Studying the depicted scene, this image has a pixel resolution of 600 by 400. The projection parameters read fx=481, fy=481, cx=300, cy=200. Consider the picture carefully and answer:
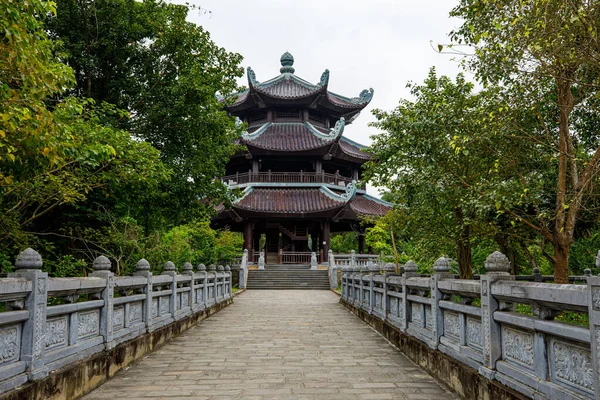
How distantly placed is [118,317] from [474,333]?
4528mm

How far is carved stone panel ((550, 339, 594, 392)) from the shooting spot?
3.04 m

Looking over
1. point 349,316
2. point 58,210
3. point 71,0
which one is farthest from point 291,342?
point 71,0

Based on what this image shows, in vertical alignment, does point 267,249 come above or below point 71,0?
below

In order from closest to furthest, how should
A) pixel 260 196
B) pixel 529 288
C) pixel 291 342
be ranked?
1. pixel 529 288
2. pixel 291 342
3. pixel 260 196

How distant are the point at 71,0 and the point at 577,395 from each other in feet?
41.6

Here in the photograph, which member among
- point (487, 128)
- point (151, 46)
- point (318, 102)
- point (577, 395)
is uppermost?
point (318, 102)

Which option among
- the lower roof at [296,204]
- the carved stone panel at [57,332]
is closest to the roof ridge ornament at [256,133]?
the lower roof at [296,204]

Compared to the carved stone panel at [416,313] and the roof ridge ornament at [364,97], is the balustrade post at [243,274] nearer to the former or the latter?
the roof ridge ornament at [364,97]

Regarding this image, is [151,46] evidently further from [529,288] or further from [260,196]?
[260,196]

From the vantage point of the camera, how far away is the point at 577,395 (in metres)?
3.11

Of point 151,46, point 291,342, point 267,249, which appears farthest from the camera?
point 267,249

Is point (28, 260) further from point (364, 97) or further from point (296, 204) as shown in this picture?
point (364, 97)

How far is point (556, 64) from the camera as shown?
657 centimetres

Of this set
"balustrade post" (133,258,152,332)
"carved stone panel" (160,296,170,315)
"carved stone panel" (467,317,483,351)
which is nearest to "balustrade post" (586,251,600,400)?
"carved stone panel" (467,317,483,351)
